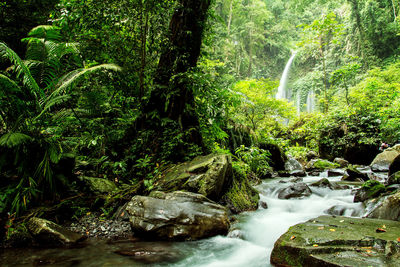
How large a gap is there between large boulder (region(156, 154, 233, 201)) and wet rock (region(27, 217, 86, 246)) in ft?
4.82

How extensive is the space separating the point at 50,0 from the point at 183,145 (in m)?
6.33

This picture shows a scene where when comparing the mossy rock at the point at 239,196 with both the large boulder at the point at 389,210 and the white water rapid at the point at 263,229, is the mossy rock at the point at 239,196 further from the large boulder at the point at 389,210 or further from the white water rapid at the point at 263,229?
the large boulder at the point at 389,210

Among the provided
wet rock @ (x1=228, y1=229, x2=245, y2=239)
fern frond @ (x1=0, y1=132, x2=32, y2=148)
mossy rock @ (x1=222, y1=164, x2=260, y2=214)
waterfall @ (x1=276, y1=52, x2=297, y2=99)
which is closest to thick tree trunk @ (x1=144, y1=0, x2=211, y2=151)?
mossy rock @ (x1=222, y1=164, x2=260, y2=214)

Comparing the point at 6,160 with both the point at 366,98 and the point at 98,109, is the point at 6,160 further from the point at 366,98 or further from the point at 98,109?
the point at 366,98

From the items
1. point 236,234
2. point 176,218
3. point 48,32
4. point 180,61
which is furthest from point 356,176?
point 48,32

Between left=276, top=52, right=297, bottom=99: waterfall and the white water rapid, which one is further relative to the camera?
left=276, top=52, right=297, bottom=99: waterfall

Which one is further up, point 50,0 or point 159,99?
point 50,0

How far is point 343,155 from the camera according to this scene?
10.8m

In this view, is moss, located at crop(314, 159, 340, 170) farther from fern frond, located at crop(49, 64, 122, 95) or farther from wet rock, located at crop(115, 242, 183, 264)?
fern frond, located at crop(49, 64, 122, 95)

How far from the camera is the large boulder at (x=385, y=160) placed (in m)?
8.18

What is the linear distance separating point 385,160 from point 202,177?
8.10 m

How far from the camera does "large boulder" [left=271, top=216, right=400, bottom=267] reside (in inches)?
77.2

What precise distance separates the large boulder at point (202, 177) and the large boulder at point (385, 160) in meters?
6.98

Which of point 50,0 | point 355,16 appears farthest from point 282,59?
point 50,0
